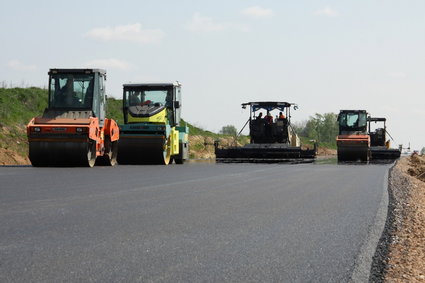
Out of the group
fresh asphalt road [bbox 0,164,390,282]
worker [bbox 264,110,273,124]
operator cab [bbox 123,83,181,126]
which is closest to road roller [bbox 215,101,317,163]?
worker [bbox 264,110,273,124]

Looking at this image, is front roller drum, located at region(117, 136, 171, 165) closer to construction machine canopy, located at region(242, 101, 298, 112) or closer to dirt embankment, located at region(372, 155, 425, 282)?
construction machine canopy, located at region(242, 101, 298, 112)

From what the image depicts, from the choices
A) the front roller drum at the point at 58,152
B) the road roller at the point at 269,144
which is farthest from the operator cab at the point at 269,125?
the front roller drum at the point at 58,152

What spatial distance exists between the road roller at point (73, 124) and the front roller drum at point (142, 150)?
3.56 feet

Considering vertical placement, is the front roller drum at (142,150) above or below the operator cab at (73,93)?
below

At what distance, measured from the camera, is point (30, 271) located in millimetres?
5105

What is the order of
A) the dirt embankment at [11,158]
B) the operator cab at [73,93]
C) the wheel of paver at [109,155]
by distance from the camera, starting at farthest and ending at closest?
the dirt embankment at [11,158] < the wheel of paver at [109,155] < the operator cab at [73,93]

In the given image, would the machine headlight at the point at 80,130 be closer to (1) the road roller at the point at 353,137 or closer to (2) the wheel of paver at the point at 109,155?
(2) the wheel of paver at the point at 109,155

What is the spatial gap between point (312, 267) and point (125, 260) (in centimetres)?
164

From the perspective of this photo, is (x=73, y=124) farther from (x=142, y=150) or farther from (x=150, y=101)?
(x=150, y=101)

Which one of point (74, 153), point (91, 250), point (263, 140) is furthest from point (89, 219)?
point (263, 140)

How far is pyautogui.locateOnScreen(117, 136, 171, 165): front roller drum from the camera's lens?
2389 centimetres

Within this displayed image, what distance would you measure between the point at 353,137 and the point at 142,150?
13.4 metres

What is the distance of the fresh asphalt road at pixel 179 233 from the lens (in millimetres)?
5211

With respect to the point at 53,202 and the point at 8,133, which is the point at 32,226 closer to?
the point at 53,202
